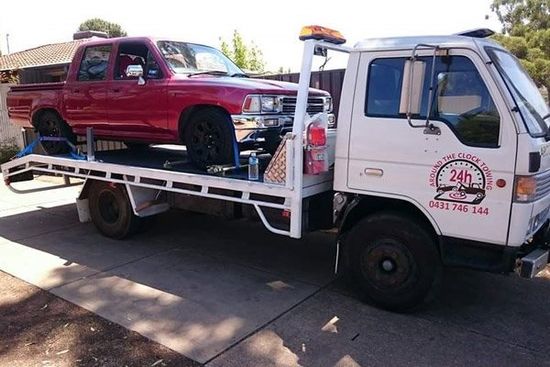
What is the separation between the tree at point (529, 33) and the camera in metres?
12.8

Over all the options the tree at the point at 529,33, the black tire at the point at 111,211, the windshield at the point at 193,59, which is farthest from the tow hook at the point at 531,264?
the tree at the point at 529,33

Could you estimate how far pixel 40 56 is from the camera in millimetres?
24906

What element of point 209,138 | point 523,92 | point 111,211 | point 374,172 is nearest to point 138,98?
point 209,138

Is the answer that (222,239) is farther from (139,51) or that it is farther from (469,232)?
(469,232)

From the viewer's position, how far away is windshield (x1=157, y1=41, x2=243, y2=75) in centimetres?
609

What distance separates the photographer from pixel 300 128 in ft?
14.3

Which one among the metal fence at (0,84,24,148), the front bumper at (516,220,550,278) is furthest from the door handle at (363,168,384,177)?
the metal fence at (0,84,24,148)

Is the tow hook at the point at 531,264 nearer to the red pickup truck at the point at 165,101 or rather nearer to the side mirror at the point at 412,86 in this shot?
the side mirror at the point at 412,86

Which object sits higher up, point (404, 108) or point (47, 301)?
point (404, 108)

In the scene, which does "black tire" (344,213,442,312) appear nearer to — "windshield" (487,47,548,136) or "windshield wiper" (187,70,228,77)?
"windshield" (487,47,548,136)

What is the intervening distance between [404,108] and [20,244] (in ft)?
17.9

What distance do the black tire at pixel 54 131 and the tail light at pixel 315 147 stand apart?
4475mm

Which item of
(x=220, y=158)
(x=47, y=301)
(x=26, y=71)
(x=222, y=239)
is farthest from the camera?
(x=26, y=71)

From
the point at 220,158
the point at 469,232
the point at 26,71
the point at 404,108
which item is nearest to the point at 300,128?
the point at 404,108
